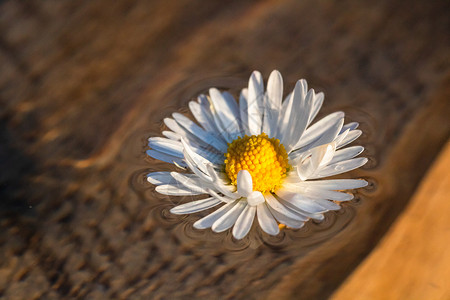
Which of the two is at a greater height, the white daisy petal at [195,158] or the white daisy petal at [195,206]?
the white daisy petal at [195,158]

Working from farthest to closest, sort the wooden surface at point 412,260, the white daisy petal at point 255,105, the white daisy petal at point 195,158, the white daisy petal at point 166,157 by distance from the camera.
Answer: the white daisy petal at point 255,105
the white daisy petal at point 166,157
the white daisy petal at point 195,158
the wooden surface at point 412,260

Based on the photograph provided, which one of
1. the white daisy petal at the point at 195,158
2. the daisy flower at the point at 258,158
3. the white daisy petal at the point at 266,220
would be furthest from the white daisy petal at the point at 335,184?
the white daisy petal at the point at 195,158

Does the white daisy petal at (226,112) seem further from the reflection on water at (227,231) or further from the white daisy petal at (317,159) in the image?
the white daisy petal at (317,159)

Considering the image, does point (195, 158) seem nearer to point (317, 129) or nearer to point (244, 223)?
point (244, 223)

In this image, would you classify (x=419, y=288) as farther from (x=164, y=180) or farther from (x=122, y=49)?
(x=122, y=49)

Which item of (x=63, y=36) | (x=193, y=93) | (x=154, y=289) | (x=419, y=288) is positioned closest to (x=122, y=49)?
(x=63, y=36)

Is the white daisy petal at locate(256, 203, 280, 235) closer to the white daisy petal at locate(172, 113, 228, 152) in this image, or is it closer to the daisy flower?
the daisy flower

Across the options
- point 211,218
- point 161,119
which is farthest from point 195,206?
point 161,119
